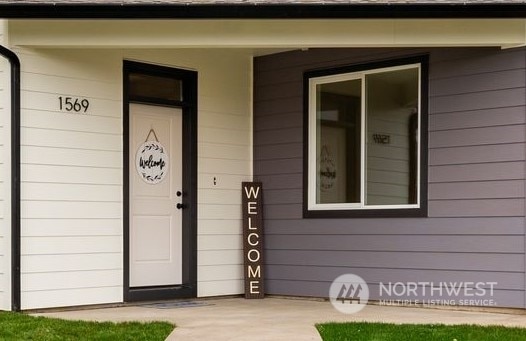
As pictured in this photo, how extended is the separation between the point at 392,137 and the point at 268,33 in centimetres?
185

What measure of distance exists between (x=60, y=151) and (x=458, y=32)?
12.5 feet

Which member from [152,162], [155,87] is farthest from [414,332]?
[155,87]

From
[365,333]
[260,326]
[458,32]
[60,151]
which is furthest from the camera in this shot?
[60,151]

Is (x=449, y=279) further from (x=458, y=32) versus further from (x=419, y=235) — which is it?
(x=458, y=32)

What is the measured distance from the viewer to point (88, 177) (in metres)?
7.95

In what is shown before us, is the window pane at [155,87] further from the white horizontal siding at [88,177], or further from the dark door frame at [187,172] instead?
the white horizontal siding at [88,177]

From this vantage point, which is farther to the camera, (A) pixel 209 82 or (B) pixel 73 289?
(A) pixel 209 82

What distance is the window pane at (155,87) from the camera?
28.1ft

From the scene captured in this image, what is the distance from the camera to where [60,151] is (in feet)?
25.4

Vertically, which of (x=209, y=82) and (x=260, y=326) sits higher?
(x=209, y=82)

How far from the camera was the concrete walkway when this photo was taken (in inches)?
248

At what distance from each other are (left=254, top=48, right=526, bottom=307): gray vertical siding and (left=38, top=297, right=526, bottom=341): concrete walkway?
1.41 ft

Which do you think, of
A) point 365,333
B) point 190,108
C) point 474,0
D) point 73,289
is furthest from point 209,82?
point 365,333

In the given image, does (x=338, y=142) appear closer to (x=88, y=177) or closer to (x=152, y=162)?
(x=152, y=162)
